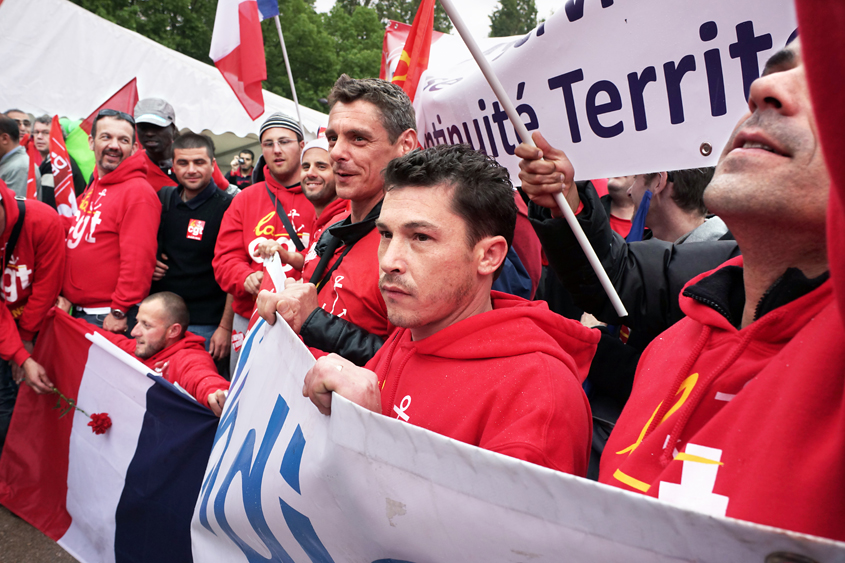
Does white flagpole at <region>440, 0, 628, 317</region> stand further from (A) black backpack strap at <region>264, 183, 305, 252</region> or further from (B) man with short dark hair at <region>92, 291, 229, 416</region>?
(A) black backpack strap at <region>264, 183, 305, 252</region>

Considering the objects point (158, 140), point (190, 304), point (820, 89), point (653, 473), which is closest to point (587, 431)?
point (653, 473)

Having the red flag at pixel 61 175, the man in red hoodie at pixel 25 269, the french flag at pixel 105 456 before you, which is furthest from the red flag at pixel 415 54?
the red flag at pixel 61 175

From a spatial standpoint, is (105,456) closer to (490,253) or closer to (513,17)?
(490,253)

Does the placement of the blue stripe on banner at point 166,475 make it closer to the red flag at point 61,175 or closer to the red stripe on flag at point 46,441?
the red stripe on flag at point 46,441

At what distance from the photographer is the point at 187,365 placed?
3.23 meters

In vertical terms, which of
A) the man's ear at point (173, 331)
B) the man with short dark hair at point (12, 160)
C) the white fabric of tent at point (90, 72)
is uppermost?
the white fabric of tent at point (90, 72)

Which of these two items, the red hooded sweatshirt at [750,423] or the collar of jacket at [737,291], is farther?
the collar of jacket at [737,291]

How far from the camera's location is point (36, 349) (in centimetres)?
375

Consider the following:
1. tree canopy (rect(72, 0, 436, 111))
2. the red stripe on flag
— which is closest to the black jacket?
the red stripe on flag

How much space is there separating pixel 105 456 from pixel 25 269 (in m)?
1.63

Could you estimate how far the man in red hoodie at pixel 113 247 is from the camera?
3852mm

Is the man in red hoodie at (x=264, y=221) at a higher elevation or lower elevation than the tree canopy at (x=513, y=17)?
lower

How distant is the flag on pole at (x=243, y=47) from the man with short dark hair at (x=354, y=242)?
209 centimetres

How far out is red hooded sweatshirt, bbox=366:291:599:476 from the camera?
1253mm
